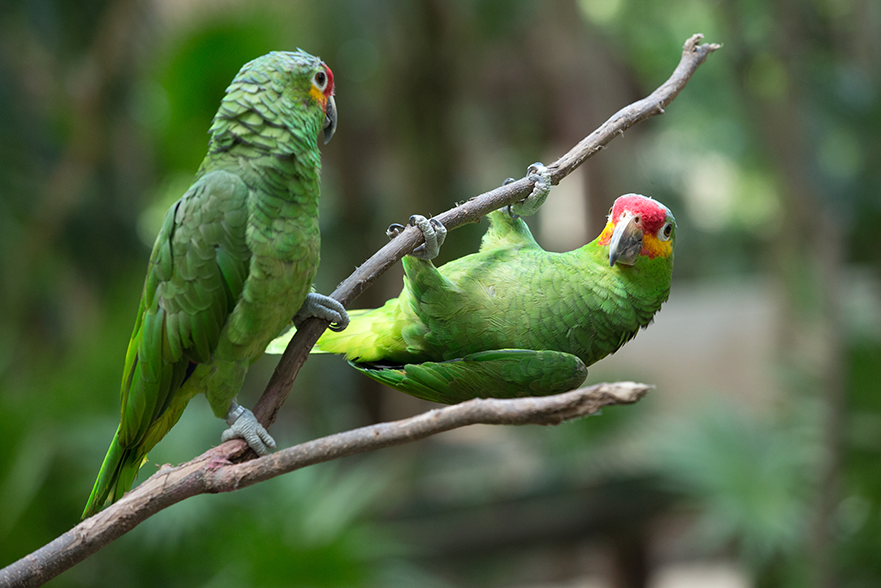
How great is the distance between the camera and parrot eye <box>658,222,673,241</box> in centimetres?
127

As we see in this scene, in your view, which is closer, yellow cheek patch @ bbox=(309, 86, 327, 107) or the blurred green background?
yellow cheek patch @ bbox=(309, 86, 327, 107)

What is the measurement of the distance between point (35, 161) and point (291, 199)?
5085 millimetres

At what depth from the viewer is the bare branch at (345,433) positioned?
0.96 meters

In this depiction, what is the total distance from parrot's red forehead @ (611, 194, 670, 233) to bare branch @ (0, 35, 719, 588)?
0.59 feet

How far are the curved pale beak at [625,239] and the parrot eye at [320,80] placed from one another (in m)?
0.64

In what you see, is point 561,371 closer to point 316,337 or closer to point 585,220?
point 316,337

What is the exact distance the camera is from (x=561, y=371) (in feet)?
3.83

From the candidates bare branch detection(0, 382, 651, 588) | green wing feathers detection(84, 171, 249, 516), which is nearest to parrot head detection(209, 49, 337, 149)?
green wing feathers detection(84, 171, 249, 516)

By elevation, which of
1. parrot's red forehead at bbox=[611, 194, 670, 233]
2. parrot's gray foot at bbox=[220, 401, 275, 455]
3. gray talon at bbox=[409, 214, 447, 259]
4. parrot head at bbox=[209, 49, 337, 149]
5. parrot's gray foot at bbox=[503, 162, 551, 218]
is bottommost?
parrot's gray foot at bbox=[220, 401, 275, 455]

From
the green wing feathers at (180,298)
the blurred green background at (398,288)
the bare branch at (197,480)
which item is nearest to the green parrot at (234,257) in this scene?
the green wing feathers at (180,298)

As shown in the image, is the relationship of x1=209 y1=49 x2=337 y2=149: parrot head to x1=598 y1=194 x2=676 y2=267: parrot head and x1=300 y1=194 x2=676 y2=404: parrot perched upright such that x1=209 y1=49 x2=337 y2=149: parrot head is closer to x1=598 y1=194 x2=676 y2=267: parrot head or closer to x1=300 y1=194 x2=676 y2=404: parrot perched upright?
x1=300 y1=194 x2=676 y2=404: parrot perched upright

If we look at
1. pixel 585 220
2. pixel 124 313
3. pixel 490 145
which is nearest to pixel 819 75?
pixel 585 220

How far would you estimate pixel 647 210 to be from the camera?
4.09 ft

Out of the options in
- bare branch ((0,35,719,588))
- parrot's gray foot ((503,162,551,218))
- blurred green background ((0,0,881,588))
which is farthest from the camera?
blurred green background ((0,0,881,588))
